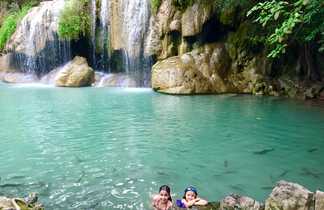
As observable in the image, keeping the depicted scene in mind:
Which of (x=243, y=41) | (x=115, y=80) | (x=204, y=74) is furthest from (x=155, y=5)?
(x=243, y=41)

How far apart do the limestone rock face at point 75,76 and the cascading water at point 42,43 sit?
2.10m

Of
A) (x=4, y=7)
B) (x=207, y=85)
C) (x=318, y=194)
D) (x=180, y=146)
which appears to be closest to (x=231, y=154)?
(x=180, y=146)

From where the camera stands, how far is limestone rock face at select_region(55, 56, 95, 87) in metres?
21.2

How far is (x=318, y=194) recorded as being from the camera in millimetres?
4625

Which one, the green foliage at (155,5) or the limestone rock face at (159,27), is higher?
the green foliage at (155,5)

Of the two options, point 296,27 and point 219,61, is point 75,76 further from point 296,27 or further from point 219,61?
point 296,27

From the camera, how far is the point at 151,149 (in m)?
8.61

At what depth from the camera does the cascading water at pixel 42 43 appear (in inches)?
932

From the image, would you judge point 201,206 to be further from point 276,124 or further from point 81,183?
point 276,124

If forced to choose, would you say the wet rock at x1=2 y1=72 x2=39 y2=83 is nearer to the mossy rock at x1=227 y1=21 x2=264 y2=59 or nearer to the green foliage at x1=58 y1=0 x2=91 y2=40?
the green foliage at x1=58 y1=0 x2=91 y2=40

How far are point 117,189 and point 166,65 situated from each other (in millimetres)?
12122

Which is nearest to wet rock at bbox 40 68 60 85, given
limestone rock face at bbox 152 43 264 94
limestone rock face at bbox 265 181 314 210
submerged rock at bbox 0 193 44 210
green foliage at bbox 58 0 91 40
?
green foliage at bbox 58 0 91 40

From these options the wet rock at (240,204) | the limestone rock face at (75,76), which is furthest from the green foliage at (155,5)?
the wet rock at (240,204)

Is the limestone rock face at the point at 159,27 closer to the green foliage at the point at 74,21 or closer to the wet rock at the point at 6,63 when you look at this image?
the green foliage at the point at 74,21
